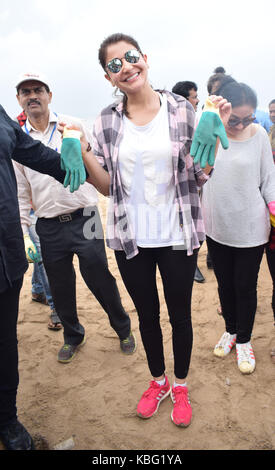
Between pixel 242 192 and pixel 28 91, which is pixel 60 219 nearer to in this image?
pixel 28 91

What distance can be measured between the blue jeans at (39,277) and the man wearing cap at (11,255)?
1241 millimetres

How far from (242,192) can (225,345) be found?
120 centimetres

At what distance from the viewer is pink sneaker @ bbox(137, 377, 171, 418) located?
1.93 meters

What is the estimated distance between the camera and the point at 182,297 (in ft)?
5.43

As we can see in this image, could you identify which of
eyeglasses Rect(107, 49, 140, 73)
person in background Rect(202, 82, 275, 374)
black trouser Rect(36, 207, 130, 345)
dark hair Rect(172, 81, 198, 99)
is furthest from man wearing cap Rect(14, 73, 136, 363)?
dark hair Rect(172, 81, 198, 99)

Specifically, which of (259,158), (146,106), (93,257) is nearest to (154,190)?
(146,106)

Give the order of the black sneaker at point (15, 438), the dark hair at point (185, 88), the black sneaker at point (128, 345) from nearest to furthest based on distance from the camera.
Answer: the black sneaker at point (15, 438) < the black sneaker at point (128, 345) < the dark hair at point (185, 88)

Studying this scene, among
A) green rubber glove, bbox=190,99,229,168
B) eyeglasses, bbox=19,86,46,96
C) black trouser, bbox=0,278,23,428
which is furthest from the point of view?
eyeglasses, bbox=19,86,46,96

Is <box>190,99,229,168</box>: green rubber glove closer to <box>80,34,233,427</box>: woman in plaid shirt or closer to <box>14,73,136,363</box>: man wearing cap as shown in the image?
<box>80,34,233,427</box>: woman in plaid shirt

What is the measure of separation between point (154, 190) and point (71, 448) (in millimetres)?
1520

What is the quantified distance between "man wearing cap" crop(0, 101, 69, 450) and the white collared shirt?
16.8 inches

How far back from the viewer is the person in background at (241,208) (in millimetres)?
1801

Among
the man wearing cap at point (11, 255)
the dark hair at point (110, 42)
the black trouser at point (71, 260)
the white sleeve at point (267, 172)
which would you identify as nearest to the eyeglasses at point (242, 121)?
the white sleeve at point (267, 172)

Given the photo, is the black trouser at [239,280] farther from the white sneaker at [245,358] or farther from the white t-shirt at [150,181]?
the white t-shirt at [150,181]
